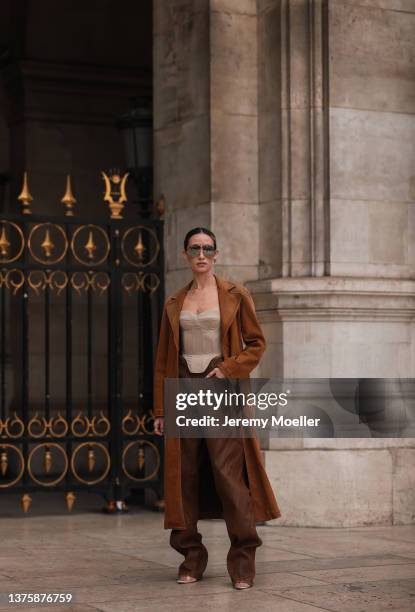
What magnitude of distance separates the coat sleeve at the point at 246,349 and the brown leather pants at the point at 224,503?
124mm

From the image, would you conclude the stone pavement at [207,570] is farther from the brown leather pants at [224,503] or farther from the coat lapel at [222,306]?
the coat lapel at [222,306]

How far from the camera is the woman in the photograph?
7527mm

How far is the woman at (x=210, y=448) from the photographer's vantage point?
7.53 meters

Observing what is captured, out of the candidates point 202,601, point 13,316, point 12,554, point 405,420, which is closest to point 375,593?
point 202,601

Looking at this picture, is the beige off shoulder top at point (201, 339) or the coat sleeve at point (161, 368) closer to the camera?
the beige off shoulder top at point (201, 339)

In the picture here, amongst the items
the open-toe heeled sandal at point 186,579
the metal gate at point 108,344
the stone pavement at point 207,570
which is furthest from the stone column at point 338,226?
the open-toe heeled sandal at point 186,579

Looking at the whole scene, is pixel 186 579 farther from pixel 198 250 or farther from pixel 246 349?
pixel 198 250

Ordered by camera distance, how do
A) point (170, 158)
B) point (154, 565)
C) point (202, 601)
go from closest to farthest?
1. point (202, 601)
2. point (154, 565)
3. point (170, 158)

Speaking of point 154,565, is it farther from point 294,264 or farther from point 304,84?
point 304,84

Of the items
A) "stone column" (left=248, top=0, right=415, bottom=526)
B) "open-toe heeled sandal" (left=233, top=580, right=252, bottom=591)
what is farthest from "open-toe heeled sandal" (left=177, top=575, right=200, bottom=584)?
"stone column" (left=248, top=0, right=415, bottom=526)

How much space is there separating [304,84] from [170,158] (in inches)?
58.3

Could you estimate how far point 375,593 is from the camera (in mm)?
7344

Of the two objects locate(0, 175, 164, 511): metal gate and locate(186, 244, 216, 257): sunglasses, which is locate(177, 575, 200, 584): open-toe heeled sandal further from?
locate(0, 175, 164, 511): metal gate

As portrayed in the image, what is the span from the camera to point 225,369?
7.54 metres
